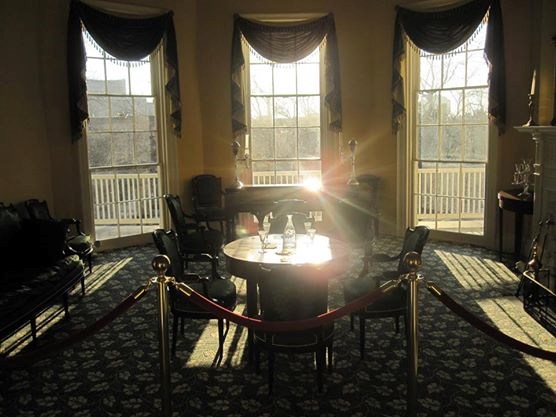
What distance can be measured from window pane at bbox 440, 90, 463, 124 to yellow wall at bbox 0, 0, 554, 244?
0.73m

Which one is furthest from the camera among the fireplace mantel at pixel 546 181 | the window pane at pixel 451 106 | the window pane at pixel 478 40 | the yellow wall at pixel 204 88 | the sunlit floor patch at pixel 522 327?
the window pane at pixel 451 106

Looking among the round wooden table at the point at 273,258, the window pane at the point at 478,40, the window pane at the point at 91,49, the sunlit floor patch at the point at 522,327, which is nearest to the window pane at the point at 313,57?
the window pane at the point at 478,40

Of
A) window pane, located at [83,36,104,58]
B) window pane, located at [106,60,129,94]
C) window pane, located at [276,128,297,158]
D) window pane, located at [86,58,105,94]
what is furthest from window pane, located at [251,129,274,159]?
window pane, located at [83,36,104,58]

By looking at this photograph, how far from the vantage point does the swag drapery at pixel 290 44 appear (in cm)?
824

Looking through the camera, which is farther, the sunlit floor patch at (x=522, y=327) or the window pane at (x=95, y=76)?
the window pane at (x=95, y=76)

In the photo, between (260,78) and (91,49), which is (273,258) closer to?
(91,49)

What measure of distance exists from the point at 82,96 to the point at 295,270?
4796mm

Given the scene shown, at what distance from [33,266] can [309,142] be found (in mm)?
4637

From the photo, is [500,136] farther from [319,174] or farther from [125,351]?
[125,351]

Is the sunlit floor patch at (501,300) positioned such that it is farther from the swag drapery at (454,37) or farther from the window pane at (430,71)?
the window pane at (430,71)

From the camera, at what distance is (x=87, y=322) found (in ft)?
16.8

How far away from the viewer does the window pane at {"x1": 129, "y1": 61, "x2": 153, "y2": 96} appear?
26.1ft

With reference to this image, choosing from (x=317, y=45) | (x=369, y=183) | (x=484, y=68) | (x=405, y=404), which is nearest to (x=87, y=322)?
(x=405, y=404)

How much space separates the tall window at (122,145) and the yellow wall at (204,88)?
42 centimetres
